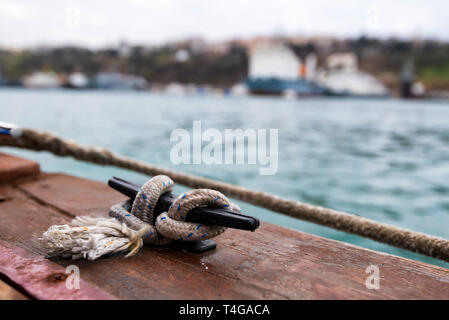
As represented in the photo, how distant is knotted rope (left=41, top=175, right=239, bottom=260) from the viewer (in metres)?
1.22

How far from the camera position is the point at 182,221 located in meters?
1.27

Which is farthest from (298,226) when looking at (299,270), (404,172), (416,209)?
(404,172)

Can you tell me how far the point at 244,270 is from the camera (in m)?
→ 1.21

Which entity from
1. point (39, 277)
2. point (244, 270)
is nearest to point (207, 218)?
point (244, 270)

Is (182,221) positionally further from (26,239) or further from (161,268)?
(26,239)

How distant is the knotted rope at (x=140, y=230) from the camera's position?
122 cm

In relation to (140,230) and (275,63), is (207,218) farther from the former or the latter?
(275,63)

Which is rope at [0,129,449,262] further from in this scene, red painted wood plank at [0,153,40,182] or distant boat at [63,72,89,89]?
distant boat at [63,72,89,89]

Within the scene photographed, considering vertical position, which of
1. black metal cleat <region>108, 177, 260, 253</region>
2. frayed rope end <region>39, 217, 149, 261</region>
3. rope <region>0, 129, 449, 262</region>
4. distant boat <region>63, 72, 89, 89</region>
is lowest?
rope <region>0, 129, 449, 262</region>

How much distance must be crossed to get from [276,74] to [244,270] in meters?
55.4

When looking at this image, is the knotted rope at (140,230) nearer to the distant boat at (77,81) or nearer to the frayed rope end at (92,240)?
the frayed rope end at (92,240)

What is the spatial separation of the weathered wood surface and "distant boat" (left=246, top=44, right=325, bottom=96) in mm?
53053

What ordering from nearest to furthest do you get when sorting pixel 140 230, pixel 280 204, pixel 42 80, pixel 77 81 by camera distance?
pixel 140 230, pixel 280 204, pixel 77 81, pixel 42 80

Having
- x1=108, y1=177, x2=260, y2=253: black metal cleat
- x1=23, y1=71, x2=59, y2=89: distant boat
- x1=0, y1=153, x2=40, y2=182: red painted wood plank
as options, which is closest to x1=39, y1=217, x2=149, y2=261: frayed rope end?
x1=108, y1=177, x2=260, y2=253: black metal cleat
